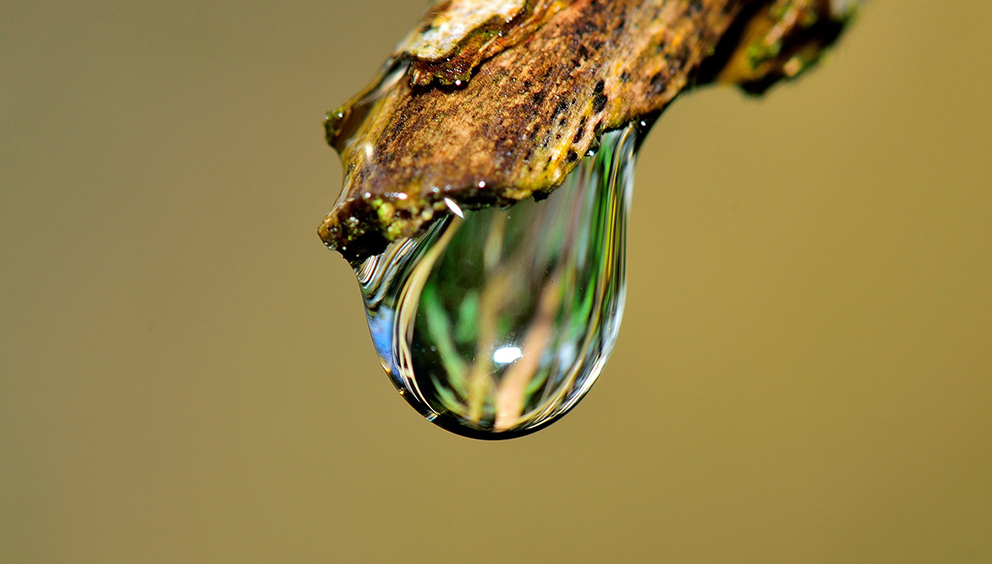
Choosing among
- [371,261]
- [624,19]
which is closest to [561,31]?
[624,19]

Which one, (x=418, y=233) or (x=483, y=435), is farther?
(x=483, y=435)

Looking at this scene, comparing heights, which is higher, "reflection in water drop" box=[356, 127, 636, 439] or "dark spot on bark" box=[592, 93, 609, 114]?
"dark spot on bark" box=[592, 93, 609, 114]

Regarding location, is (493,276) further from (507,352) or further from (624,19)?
(624,19)

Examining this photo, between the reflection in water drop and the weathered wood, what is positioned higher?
the weathered wood
